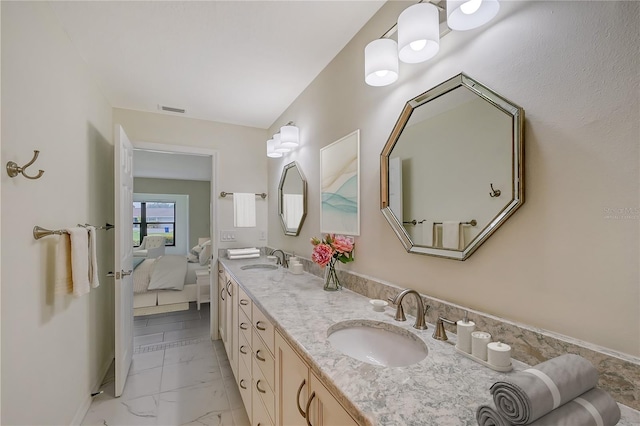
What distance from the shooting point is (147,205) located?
7.27 metres

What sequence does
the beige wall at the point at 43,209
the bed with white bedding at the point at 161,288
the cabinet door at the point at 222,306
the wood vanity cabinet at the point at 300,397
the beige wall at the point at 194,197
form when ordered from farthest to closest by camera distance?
the beige wall at the point at 194,197, the bed with white bedding at the point at 161,288, the cabinet door at the point at 222,306, the beige wall at the point at 43,209, the wood vanity cabinet at the point at 300,397

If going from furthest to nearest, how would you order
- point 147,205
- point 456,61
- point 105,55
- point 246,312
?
point 147,205
point 105,55
point 246,312
point 456,61

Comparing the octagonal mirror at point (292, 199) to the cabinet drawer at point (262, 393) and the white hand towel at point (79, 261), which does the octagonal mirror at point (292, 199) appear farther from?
the white hand towel at point (79, 261)

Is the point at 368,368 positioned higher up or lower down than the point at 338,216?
lower down

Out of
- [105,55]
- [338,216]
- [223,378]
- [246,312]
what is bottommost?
[223,378]

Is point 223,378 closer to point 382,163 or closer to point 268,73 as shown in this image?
point 382,163

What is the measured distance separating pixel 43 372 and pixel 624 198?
236 centimetres

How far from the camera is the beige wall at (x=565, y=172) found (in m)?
0.69

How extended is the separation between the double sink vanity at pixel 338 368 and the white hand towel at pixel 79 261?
88cm

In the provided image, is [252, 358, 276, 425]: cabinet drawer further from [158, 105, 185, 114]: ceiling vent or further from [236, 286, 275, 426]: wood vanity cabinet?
[158, 105, 185, 114]: ceiling vent

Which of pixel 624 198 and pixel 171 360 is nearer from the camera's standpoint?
pixel 624 198

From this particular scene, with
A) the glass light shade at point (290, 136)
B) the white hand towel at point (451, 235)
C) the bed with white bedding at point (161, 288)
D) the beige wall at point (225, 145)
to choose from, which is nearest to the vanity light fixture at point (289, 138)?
the glass light shade at point (290, 136)

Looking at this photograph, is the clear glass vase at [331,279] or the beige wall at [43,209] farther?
the clear glass vase at [331,279]

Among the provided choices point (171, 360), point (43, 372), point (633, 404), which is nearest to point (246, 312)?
point (43, 372)
